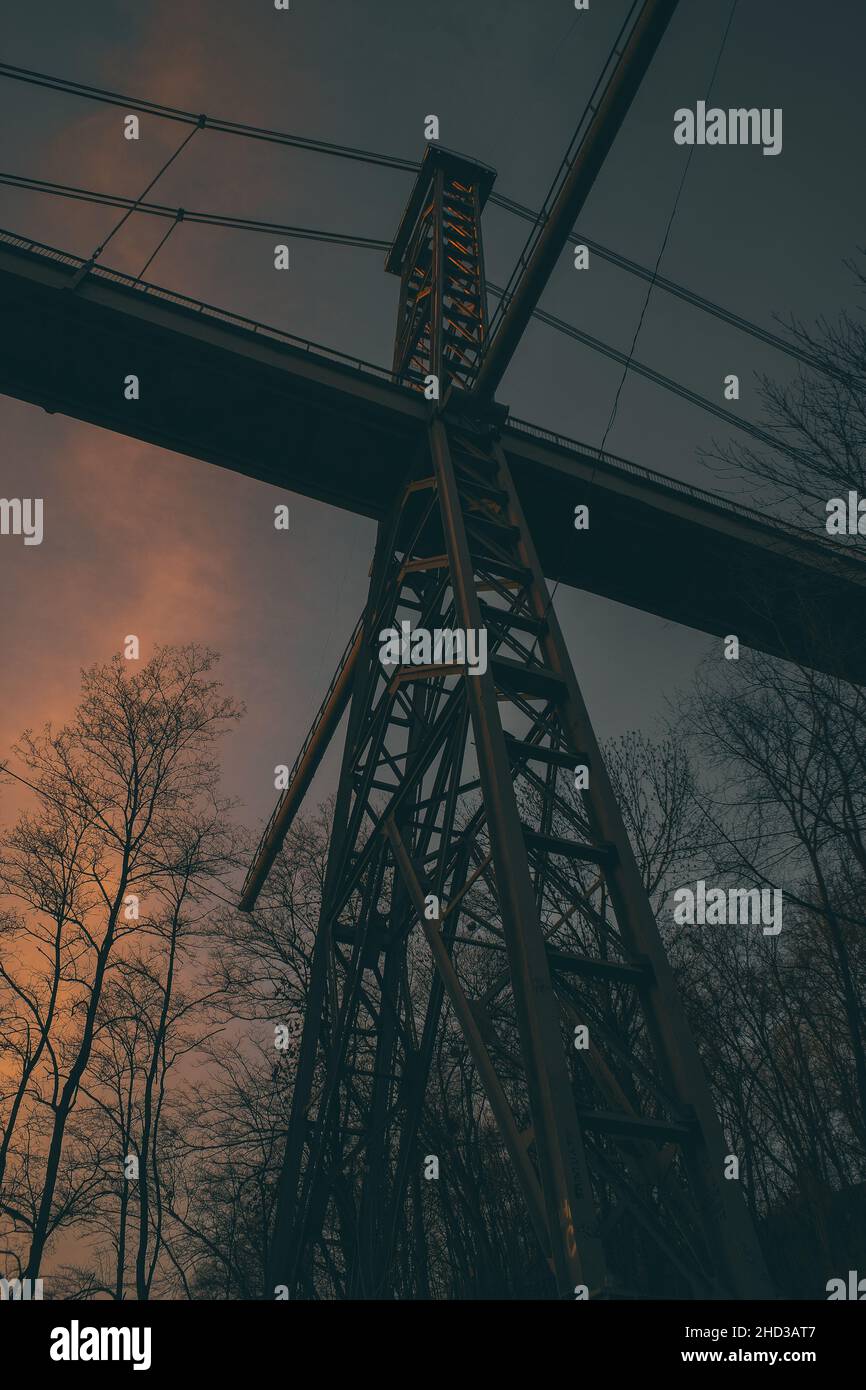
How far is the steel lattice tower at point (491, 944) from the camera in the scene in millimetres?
7535

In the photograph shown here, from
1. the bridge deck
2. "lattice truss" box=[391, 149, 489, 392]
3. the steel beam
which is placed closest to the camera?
the steel beam

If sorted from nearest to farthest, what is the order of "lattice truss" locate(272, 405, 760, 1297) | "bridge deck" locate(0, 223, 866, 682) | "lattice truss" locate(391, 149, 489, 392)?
"lattice truss" locate(272, 405, 760, 1297)
"bridge deck" locate(0, 223, 866, 682)
"lattice truss" locate(391, 149, 489, 392)

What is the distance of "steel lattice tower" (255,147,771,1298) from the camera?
754 cm

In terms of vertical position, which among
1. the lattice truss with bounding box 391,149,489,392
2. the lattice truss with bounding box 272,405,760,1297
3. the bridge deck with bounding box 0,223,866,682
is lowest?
the lattice truss with bounding box 272,405,760,1297

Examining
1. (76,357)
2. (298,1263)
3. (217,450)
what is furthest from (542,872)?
(76,357)

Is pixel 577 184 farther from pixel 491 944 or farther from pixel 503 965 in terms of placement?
pixel 503 965

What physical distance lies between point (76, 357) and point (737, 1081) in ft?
47.7

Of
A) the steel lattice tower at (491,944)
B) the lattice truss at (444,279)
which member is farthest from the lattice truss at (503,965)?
the lattice truss at (444,279)

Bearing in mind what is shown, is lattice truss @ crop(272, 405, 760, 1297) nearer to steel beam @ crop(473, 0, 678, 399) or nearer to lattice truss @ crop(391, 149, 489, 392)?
A: steel beam @ crop(473, 0, 678, 399)

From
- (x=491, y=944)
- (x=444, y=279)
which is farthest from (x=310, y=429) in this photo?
(x=491, y=944)

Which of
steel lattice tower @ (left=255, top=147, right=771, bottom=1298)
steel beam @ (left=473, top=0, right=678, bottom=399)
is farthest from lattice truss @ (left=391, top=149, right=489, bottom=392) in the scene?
steel beam @ (left=473, top=0, right=678, bottom=399)
